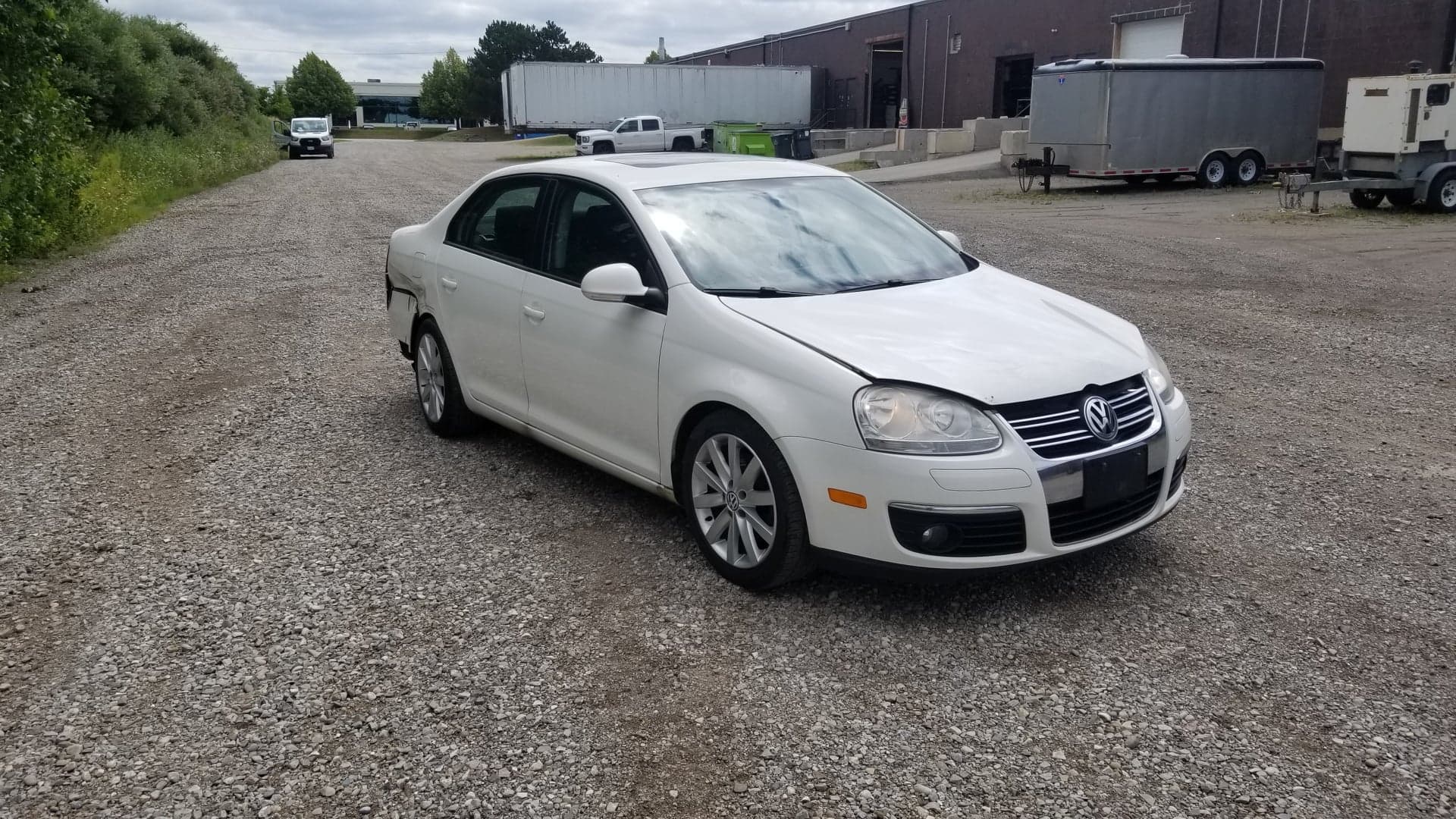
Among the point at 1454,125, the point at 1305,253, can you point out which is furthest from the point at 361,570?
the point at 1454,125

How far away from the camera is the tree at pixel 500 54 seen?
4311 inches

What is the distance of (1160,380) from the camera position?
455 cm

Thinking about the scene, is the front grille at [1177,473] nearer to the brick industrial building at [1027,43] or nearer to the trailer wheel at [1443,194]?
the trailer wheel at [1443,194]

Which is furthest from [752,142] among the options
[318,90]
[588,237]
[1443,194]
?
[318,90]

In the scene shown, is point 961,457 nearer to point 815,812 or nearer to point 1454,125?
point 815,812

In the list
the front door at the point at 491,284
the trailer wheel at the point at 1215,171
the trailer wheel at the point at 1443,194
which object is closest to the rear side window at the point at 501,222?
the front door at the point at 491,284

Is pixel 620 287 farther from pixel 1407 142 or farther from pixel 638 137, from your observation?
pixel 638 137

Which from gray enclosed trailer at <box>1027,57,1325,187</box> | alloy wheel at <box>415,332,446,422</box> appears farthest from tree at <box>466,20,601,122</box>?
alloy wheel at <box>415,332,446,422</box>

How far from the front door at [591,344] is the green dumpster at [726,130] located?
34.6 m

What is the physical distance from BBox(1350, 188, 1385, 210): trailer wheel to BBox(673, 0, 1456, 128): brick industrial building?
9090 millimetres

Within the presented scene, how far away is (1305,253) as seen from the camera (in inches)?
571

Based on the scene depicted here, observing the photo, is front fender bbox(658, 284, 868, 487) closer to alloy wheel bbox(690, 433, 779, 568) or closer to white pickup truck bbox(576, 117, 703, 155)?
alloy wheel bbox(690, 433, 779, 568)

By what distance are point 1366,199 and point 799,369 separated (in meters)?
20.2

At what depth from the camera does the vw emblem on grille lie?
4.06 meters
